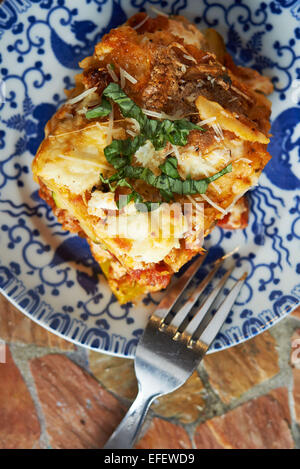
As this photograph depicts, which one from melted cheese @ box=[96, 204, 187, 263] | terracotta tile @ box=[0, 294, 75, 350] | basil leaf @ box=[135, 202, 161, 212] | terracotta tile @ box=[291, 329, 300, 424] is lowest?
terracotta tile @ box=[0, 294, 75, 350]

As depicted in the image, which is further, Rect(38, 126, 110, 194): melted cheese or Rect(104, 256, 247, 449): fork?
Rect(104, 256, 247, 449): fork

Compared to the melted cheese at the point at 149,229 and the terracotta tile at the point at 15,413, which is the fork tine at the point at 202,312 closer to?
the melted cheese at the point at 149,229

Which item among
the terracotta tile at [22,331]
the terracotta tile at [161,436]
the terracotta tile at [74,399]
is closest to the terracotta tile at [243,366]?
the terracotta tile at [161,436]

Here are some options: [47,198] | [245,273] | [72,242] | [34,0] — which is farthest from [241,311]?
[34,0]

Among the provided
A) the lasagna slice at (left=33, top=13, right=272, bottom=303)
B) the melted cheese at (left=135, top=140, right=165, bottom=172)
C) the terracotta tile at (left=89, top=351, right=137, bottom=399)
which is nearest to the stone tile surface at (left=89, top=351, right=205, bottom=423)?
the terracotta tile at (left=89, top=351, right=137, bottom=399)

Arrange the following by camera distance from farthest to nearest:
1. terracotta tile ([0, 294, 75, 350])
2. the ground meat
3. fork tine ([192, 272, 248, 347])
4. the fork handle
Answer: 1. terracotta tile ([0, 294, 75, 350])
2. the fork handle
3. fork tine ([192, 272, 248, 347])
4. the ground meat

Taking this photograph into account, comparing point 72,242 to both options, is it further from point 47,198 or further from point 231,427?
point 231,427

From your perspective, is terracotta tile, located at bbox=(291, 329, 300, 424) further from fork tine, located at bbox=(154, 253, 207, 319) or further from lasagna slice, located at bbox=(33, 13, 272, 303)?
lasagna slice, located at bbox=(33, 13, 272, 303)
